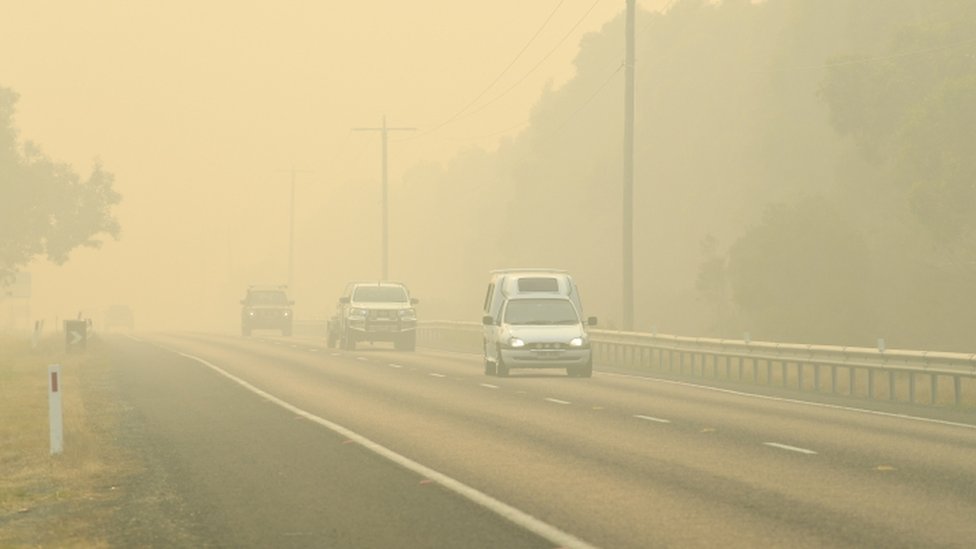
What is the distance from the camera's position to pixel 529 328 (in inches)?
1329

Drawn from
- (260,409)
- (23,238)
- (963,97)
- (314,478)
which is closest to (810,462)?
(314,478)

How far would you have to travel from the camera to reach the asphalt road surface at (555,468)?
11688mm

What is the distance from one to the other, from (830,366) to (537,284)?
800cm

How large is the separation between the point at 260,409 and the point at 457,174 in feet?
534

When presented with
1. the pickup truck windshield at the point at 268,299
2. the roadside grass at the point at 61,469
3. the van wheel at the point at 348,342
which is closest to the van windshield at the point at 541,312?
the roadside grass at the point at 61,469

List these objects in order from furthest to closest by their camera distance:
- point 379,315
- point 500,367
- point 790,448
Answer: point 379,315 < point 500,367 < point 790,448

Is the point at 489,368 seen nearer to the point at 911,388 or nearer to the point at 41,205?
the point at 911,388

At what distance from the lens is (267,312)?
2977 inches

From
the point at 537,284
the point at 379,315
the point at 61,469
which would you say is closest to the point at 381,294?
the point at 379,315

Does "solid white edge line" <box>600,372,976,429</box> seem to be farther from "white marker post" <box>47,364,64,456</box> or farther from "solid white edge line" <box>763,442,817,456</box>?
"white marker post" <box>47,364,64,456</box>

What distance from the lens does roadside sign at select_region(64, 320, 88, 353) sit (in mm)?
47781

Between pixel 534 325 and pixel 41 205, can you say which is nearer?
pixel 534 325

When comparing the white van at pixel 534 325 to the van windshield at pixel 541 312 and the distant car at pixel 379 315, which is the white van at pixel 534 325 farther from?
the distant car at pixel 379 315

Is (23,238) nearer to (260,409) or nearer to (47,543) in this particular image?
(260,409)
